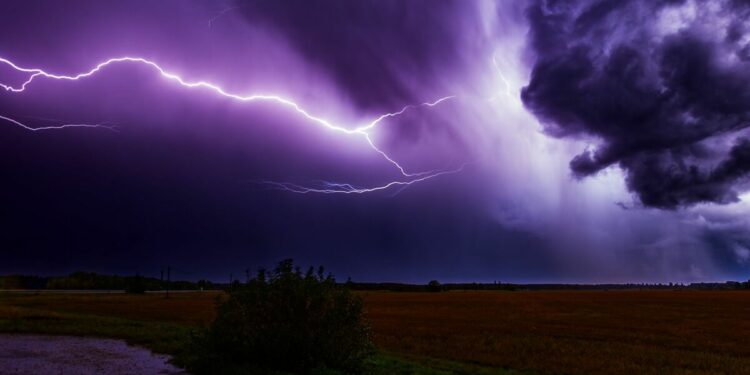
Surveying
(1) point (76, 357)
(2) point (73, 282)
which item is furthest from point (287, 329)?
(2) point (73, 282)

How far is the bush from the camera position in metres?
12.8

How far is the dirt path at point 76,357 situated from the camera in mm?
12688

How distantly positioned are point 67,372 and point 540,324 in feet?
99.7

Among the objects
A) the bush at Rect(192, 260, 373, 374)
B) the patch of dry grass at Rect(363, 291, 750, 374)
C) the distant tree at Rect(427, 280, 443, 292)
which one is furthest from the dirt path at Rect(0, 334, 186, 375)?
the distant tree at Rect(427, 280, 443, 292)

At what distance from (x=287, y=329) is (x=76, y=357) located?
6562 millimetres

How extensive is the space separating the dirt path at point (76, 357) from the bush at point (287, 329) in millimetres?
1267

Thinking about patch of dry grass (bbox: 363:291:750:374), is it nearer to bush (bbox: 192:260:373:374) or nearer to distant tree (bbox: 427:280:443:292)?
bush (bbox: 192:260:373:374)

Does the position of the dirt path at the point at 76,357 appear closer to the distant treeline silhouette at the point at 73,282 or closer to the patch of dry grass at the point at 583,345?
the patch of dry grass at the point at 583,345

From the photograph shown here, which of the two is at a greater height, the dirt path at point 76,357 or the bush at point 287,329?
the bush at point 287,329

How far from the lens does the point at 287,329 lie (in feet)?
41.5

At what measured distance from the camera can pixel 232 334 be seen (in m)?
13.1

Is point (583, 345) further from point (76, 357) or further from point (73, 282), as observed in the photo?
point (73, 282)

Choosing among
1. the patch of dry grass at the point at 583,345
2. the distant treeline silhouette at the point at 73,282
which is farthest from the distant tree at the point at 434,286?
the patch of dry grass at the point at 583,345

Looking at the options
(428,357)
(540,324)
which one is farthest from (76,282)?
(428,357)
